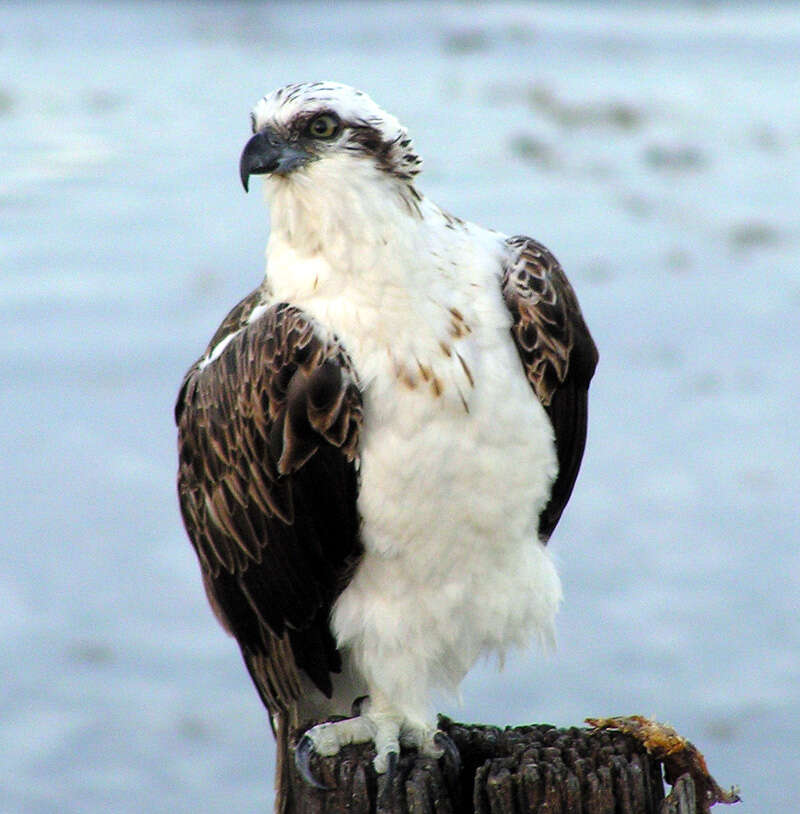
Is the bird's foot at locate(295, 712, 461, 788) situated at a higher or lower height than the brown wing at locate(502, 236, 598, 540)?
lower

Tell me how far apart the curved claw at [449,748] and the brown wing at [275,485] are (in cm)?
48

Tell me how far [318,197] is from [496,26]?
17.7 meters

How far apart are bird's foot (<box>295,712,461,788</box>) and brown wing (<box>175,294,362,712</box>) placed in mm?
243

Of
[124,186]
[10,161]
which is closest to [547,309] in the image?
[124,186]

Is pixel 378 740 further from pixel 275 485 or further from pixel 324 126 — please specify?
pixel 324 126

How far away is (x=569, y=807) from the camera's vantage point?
411cm

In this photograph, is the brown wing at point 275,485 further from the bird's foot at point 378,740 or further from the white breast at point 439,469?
the bird's foot at point 378,740

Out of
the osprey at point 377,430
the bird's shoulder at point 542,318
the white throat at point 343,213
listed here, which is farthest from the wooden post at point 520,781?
the white throat at point 343,213

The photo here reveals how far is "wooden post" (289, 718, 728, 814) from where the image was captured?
413 cm

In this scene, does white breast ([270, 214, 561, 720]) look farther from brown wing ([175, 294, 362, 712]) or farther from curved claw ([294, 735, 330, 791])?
curved claw ([294, 735, 330, 791])

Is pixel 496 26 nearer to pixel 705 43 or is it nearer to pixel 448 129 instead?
pixel 705 43

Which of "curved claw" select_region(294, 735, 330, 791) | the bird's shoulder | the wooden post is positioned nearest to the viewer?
the wooden post

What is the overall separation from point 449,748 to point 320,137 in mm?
1806

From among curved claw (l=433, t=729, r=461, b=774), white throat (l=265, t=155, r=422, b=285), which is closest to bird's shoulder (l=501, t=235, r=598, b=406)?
white throat (l=265, t=155, r=422, b=285)
